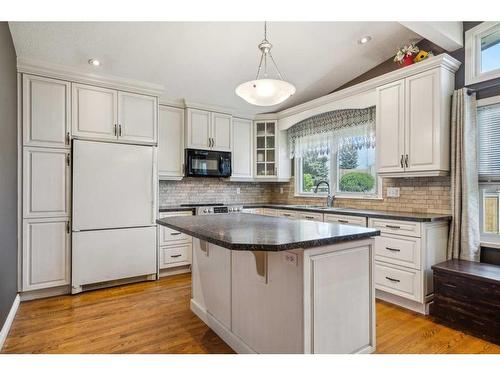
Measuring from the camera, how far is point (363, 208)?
12.7ft

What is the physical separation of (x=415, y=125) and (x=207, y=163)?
2711 millimetres

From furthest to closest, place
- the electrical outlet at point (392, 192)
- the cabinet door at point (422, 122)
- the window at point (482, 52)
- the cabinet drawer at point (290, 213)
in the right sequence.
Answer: the cabinet drawer at point (290, 213) → the electrical outlet at point (392, 192) → the cabinet door at point (422, 122) → the window at point (482, 52)

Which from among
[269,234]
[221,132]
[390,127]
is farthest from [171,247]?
[390,127]

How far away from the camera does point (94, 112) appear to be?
134 inches

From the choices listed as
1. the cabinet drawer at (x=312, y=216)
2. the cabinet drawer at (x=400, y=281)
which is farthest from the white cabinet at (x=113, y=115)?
the cabinet drawer at (x=400, y=281)

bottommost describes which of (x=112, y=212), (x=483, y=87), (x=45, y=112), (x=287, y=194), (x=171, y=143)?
(x=112, y=212)

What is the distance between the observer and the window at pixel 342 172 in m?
3.95

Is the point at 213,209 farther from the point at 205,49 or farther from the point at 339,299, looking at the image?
the point at 339,299

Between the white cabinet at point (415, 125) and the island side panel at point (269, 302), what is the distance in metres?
2.08

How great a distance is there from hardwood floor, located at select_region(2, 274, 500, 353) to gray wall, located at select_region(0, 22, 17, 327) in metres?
0.29

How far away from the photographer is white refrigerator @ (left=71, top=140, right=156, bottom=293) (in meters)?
3.28

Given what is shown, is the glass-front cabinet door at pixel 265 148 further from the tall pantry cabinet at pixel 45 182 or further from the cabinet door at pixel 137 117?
the tall pantry cabinet at pixel 45 182

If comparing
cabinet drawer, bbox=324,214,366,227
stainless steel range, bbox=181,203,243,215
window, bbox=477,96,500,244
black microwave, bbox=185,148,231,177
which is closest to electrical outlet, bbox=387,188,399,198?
cabinet drawer, bbox=324,214,366,227

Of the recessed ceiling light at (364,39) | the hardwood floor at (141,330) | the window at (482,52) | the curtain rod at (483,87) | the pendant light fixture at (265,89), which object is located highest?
the recessed ceiling light at (364,39)
